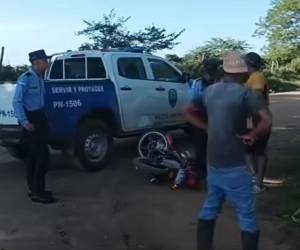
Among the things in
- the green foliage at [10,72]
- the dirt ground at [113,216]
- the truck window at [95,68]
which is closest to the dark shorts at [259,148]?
the dirt ground at [113,216]

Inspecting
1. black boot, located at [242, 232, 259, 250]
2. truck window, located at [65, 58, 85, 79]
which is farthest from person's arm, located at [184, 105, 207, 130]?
truck window, located at [65, 58, 85, 79]

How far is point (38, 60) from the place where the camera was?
26.5ft

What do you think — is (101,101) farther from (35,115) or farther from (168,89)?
(35,115)

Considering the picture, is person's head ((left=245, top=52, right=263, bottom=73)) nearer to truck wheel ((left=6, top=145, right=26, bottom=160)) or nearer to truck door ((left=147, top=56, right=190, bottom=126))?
truck door ((left=147, top=56, right=190, bottom=126))

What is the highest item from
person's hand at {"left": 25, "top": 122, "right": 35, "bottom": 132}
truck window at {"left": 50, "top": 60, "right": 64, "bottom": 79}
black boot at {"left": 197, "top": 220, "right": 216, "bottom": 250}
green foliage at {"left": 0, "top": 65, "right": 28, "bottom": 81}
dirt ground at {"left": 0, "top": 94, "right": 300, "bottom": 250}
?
truck window at {"left": 50, "top": 60, "right": 64, "bottom": 79}

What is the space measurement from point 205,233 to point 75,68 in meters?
6.78

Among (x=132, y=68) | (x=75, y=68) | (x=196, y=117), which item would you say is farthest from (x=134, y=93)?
(x=196, y=117)

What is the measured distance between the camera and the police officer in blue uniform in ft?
26.3

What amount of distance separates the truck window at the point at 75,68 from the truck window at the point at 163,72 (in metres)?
1.32

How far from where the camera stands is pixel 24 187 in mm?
9336

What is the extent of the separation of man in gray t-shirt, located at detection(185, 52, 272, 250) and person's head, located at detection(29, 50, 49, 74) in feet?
10.4

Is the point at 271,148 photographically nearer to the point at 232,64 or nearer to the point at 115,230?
the point at 115,230

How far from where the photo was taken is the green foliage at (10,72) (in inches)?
1071

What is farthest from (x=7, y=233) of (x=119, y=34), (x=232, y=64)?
(x=119, y=34)
